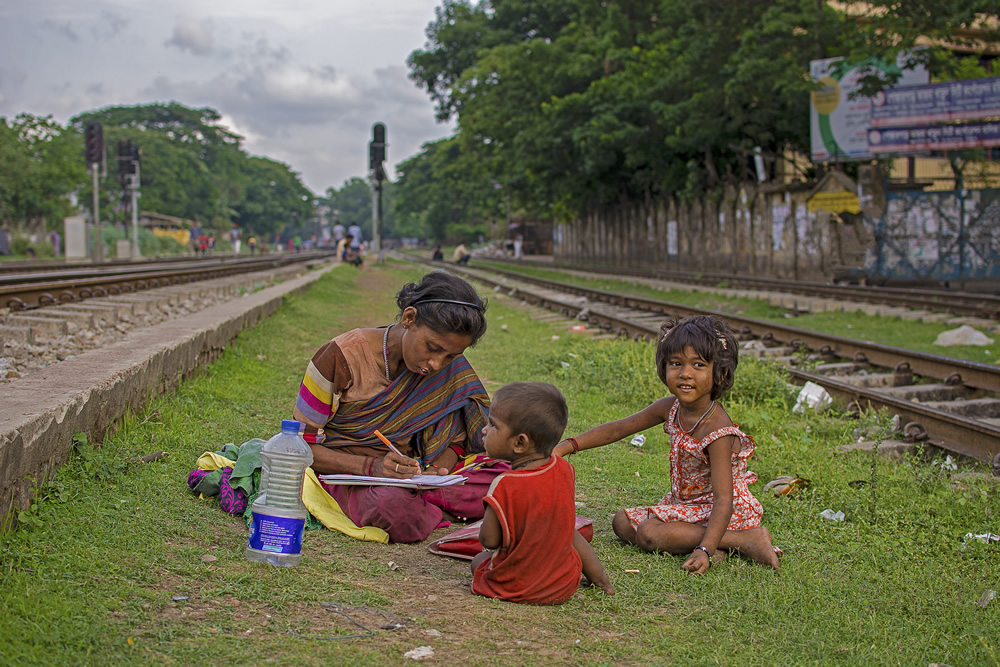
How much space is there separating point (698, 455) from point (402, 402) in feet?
4.31

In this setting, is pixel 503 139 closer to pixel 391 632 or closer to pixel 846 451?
pixel 846 451

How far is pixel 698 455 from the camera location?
3676 millimetres

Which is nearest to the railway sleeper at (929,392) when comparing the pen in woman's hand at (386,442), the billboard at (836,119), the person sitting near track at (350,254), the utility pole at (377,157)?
the pen in woman's hand at (386,442)

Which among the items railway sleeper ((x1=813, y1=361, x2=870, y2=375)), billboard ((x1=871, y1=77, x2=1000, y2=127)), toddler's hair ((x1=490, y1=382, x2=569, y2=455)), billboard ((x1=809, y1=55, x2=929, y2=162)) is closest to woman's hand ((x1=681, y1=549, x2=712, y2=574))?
toddler's hair ((x1=490, y1=382, x2=569, y2=455))

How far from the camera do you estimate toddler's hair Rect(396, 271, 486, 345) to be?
350 centimetres

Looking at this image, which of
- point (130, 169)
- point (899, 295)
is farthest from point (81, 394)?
point (130, 169)

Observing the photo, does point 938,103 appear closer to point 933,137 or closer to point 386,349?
point 933,137

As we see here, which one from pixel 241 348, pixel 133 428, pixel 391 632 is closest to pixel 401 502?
pixel 391 632

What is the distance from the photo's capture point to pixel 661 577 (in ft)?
11.2

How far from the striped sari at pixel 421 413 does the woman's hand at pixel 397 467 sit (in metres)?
0.21

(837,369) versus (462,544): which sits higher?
(837,369)

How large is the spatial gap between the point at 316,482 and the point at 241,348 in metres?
4.96

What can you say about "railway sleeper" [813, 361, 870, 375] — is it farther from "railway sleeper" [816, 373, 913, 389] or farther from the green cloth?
the green cloth

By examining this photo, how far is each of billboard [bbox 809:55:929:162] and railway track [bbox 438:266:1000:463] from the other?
1058cm
